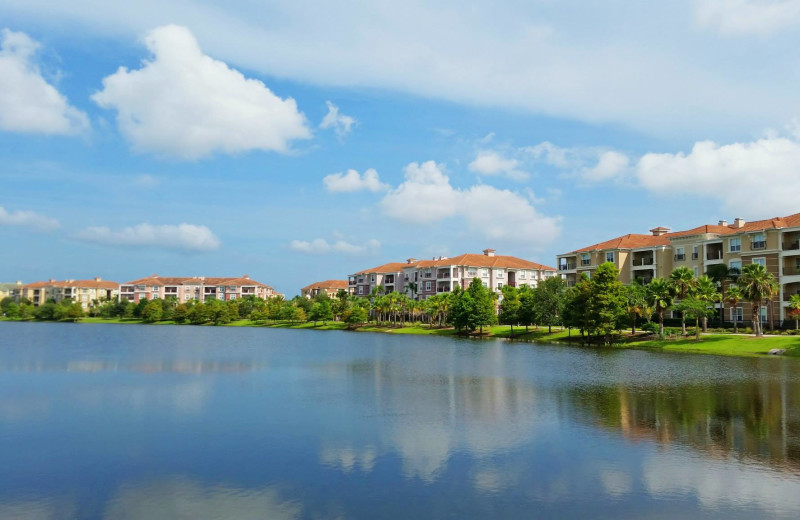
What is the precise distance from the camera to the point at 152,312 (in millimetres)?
158500

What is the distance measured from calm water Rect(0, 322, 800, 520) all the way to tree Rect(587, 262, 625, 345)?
98.5 ft

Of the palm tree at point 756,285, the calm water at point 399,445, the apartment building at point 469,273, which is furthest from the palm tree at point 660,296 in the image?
the apartment building at point 469,273

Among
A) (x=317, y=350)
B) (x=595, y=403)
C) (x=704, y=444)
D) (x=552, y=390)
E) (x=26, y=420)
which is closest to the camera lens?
(x=704, y=444)

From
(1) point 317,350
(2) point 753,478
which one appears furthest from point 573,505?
(1) point 317,350

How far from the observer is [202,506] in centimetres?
1633

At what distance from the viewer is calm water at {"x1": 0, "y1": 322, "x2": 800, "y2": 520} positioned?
16.6 metres

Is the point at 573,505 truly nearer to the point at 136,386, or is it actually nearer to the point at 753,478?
the point at 753,478

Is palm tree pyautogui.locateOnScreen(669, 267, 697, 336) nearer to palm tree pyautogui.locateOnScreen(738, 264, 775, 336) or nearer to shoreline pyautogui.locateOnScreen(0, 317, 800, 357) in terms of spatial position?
shoreline pyautogui.locateOnScreen(0, 317, 800, 357)

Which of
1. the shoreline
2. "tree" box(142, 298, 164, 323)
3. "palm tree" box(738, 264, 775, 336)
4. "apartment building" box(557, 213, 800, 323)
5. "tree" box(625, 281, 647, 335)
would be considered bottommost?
the shoreline

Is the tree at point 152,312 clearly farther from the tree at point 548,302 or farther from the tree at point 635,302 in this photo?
the tree at point 635,302

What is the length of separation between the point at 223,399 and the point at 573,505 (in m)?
21.0

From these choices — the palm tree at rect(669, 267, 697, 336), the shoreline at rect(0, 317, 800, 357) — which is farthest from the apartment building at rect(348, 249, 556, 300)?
the palm tree at rect(669, 267, 697, 336)

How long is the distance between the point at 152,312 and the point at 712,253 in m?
128

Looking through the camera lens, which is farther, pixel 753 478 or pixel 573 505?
pixel 753 478
